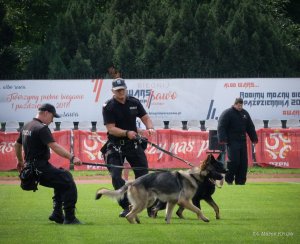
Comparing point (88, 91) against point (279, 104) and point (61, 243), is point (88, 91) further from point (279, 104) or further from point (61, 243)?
point (61, 243)

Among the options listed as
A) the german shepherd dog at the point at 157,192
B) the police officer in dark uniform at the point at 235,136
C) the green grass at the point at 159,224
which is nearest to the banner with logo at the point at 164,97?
the police officer in dark uniform at the point at 235,136

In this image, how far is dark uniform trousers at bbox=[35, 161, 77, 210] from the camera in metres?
12.4

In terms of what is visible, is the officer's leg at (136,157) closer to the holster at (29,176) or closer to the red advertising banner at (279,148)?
the holster at (29,176)

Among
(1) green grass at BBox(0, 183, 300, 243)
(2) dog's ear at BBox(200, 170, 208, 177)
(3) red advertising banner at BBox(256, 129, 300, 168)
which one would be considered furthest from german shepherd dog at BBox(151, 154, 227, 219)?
(3) red advertising banner at BBox(256, 129, 300, 168)

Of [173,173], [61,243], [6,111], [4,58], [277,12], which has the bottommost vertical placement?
[61,243]

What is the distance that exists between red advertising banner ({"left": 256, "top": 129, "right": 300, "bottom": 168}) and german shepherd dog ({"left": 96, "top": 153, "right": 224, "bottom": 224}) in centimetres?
1340

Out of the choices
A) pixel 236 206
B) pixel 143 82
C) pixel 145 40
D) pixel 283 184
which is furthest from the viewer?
pixel 145 40

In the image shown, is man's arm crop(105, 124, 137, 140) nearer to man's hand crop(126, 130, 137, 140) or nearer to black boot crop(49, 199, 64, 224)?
man's hand crop(126, 130, 137, 140)

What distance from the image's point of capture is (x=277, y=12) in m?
53.4

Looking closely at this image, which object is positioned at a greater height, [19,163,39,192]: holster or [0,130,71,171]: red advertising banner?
[0,130,71,171]: red advertising banner

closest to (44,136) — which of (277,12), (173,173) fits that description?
(173,173)

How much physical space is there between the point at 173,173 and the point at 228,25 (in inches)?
1114

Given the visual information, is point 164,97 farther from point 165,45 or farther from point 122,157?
point 122,157

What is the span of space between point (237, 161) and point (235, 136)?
0.58 meters
